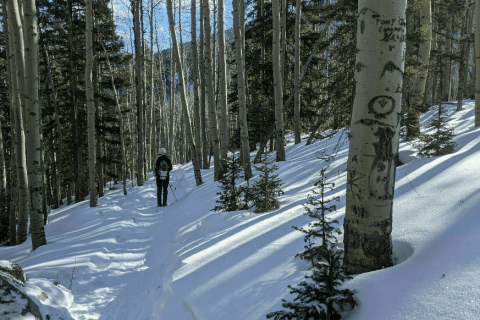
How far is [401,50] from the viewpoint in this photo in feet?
6.73

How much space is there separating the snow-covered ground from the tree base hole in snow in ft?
0.04

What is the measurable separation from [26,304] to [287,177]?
6186 millimetres

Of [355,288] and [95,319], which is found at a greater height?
[355,288]

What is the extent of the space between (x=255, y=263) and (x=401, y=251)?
1449mm

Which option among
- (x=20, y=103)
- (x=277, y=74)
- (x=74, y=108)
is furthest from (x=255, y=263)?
(x=74, y=108)

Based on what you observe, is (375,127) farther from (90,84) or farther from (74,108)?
(74,108)

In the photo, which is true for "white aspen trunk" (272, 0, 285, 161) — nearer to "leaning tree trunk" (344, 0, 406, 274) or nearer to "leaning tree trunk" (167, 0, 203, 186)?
"leaning tree trunk" (167, 0, 203, 186)

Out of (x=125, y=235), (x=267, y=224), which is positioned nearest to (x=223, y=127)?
(x=125, y=235)

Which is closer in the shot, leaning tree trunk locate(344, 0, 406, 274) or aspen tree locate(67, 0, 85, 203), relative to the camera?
leaning tree trunk locate(344, 0, 406, 274)

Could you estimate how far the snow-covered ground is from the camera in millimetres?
1795

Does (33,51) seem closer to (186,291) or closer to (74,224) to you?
(74,224)

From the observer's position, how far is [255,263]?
10.3 feet

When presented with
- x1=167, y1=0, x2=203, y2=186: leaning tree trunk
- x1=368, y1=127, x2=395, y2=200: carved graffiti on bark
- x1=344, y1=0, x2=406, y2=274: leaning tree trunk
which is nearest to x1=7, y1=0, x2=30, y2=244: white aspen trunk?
x1=167, y1=0, x2=203, y2=186: leaning tree trunk

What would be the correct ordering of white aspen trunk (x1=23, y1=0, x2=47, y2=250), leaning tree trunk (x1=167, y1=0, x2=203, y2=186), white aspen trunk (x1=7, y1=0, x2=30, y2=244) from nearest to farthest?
white aspen trunk (x1=23, y1=0, x2=47, y2=250), white aspen trunk (x1=7, y1=0, x2=30, y2=244), leaning tree trunk (x1=167, y1=0, x2=203, y2=186)
